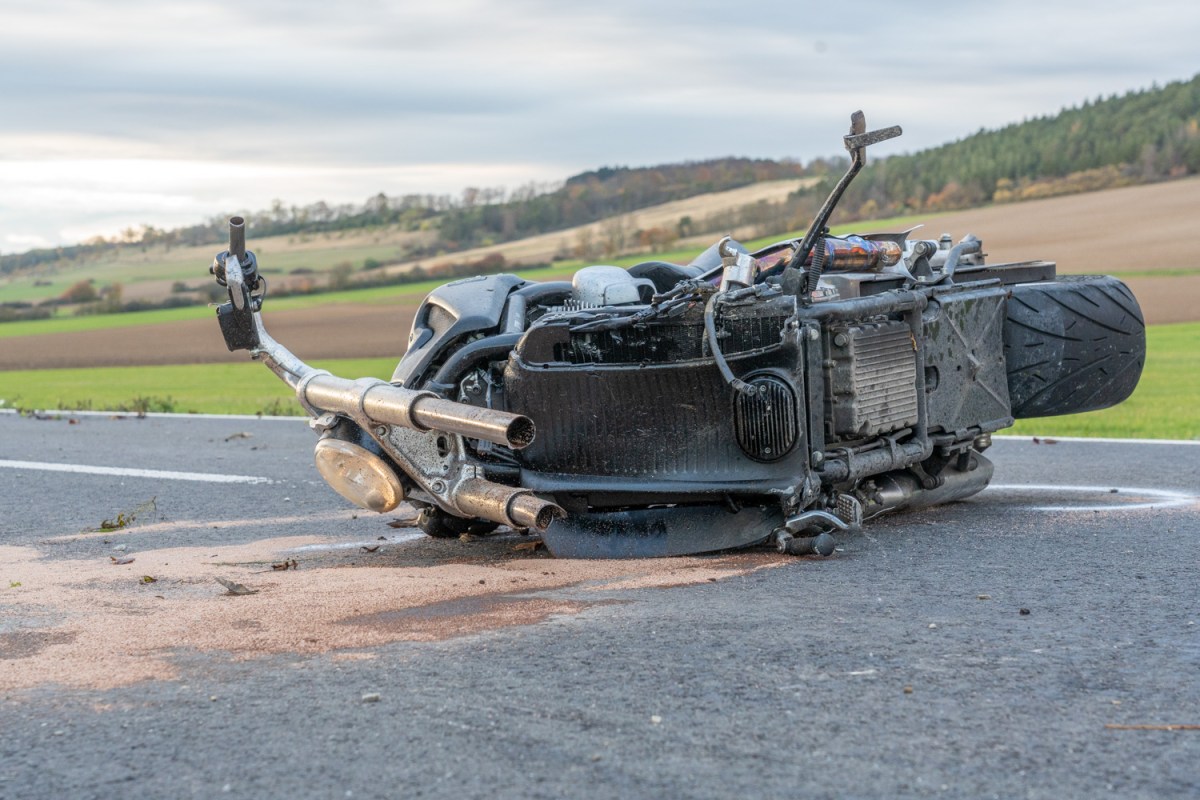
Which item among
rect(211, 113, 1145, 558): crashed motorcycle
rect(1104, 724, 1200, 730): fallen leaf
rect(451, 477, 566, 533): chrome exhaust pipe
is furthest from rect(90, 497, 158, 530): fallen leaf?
rect(1104, 724, 1200, 730): fallen leaf

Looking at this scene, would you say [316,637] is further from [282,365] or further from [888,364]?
[888,364]

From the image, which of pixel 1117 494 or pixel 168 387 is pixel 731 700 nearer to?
pixel 1117 494

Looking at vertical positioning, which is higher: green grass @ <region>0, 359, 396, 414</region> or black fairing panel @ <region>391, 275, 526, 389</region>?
black fairing panel @ <region>391, 275, 526, 389</region>

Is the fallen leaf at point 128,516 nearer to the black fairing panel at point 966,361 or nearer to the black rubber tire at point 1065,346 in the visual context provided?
the black fairing panel at point 966,361

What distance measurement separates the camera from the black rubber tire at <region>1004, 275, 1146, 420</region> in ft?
28.4

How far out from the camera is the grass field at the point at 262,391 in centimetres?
1591

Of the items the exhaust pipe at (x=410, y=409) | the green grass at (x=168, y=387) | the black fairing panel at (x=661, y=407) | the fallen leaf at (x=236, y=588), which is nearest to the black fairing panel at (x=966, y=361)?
the black fairing panel at (x=661, y=407)

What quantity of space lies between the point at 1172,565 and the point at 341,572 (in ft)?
12.9

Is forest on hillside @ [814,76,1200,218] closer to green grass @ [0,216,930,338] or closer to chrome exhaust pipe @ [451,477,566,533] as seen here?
green grass @ [0,216,930,338]

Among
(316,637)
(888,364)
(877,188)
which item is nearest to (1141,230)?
(877,188)

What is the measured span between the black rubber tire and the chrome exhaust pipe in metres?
3.30

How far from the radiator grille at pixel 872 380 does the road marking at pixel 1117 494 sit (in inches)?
64.6

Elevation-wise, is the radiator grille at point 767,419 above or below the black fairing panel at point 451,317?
below

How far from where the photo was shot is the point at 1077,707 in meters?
4.40
